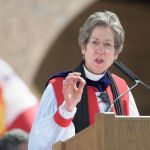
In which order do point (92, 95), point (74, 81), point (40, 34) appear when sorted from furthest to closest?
point (40, 34) → point (92, 95) → point (74, 81)

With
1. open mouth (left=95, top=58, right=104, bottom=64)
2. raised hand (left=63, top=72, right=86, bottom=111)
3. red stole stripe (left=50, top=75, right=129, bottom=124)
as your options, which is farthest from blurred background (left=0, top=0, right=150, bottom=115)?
raised hand (left=63, top=72, right=86, bottom=111)

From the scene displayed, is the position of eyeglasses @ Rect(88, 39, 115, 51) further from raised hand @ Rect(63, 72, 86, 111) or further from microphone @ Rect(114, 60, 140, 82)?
raised hand @ Rect(63, 72, 86, 111)

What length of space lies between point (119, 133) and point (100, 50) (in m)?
0.75

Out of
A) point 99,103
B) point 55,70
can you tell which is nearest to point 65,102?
point 99,103

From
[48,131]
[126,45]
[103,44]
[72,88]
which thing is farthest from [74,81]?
[126,45]

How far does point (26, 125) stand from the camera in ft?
25.5

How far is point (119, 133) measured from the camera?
3.29 metres

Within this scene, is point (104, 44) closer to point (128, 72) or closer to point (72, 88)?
point (128, 72)

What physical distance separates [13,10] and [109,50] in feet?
17.3

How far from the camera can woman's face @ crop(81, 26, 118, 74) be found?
3955 millimetres

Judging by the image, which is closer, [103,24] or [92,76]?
[103,24]

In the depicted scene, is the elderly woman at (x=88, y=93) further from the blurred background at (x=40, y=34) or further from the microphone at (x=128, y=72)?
the blurred background at (x=40, y=34)

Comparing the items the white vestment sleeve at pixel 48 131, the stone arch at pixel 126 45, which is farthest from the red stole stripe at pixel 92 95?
the stone arch at pixel 126 45

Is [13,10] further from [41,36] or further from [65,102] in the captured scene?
[65,102]
